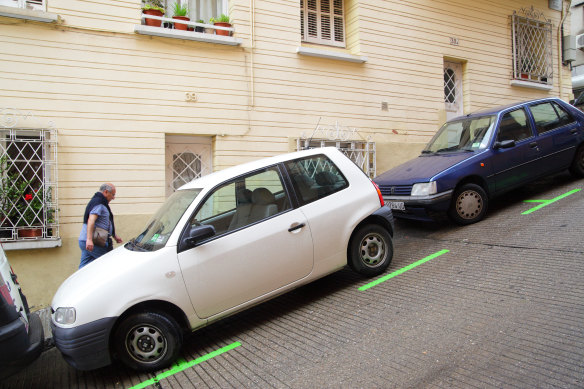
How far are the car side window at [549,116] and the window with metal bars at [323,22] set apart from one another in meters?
4.40

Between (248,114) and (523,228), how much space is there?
16.9ft

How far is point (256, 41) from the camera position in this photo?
28.2ft

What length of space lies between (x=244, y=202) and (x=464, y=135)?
4655 mm

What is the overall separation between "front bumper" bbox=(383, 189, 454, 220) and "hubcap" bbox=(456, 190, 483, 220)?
0.26 meters

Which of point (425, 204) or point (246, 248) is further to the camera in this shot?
point (425, 204)

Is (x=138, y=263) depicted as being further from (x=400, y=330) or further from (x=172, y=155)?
(x=172, y=155)

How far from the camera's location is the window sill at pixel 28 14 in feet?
21.7

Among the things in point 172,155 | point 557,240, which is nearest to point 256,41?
point 172,155

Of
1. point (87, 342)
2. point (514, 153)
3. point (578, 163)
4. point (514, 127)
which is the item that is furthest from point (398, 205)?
point (87, 342)

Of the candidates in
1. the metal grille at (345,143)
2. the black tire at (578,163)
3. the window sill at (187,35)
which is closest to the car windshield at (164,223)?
the window sill at (187,35)

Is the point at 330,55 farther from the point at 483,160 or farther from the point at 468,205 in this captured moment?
the point at 468,205

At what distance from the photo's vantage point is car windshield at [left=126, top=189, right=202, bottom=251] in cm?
433

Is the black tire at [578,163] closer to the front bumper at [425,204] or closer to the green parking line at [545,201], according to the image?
the green parking line at [545,201]

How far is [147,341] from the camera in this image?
13.0 feet
